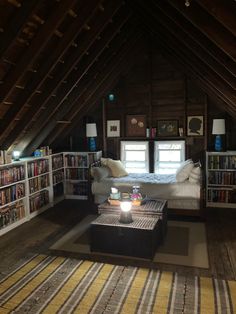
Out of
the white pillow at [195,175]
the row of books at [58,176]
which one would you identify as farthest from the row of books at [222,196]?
the row of books at [58,176]

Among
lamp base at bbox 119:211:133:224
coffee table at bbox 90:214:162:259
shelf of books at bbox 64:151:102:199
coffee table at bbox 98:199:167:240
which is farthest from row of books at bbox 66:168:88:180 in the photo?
lamp base at bbox 119:211:133:224

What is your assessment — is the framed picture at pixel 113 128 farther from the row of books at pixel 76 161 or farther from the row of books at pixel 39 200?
the row of books at pixel 39 200

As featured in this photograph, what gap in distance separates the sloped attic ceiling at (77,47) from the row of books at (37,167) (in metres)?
0.35

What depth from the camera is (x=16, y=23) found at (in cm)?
271

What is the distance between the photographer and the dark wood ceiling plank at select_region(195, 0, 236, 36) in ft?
6.63

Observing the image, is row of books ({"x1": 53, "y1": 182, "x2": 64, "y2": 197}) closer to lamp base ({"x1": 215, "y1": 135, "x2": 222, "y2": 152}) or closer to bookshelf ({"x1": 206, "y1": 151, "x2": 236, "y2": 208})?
bookshelf ({"x1": 206, "y1": 151, "x2": 236, "y2": 208})

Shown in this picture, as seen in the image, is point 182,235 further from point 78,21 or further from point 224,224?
point 78,21

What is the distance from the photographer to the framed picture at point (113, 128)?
660 centimetres

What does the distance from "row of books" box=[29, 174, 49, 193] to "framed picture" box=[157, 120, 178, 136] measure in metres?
2.70

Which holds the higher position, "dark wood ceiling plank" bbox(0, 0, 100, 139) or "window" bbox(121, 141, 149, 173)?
"dark wood ceiling plank" bbox(0, 0, 100, 139)

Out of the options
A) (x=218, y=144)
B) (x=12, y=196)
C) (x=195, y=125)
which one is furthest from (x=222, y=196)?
(x=12, y=196)

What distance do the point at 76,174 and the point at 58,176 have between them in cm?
42

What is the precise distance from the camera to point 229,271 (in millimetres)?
3188

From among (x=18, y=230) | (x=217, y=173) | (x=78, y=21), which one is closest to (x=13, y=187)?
(x=18, y=230)
